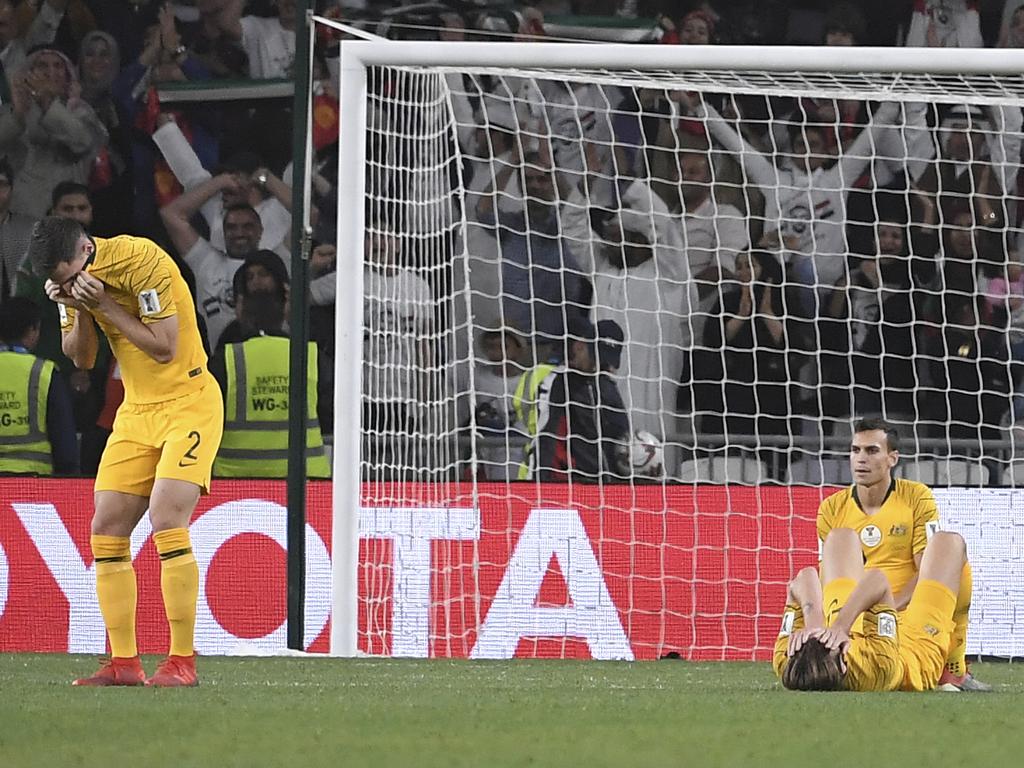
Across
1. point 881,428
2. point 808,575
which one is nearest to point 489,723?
point 808,575

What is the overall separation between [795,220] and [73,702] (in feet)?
19.6

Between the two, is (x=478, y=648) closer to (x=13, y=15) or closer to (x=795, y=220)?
(x=795, y=220)

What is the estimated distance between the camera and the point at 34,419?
979 cm

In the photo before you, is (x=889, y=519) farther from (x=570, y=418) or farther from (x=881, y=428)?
(x=570, y=418)

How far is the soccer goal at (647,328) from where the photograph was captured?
897 cm

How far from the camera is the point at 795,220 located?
10.5 m

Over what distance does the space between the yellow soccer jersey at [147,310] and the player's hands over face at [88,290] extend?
7cm

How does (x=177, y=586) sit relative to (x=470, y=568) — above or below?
below

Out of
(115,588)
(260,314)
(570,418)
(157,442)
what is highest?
(260,314)

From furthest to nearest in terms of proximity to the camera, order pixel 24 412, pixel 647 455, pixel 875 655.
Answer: pixel 647 455, pixel 24 412, pixel 875 655

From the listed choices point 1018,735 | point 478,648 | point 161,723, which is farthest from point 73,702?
point 478,648

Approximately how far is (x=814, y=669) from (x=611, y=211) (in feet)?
15.7

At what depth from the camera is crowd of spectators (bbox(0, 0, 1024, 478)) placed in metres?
10.3

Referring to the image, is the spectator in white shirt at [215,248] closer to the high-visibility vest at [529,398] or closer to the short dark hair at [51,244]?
the high-visibility vest at [529,398]
